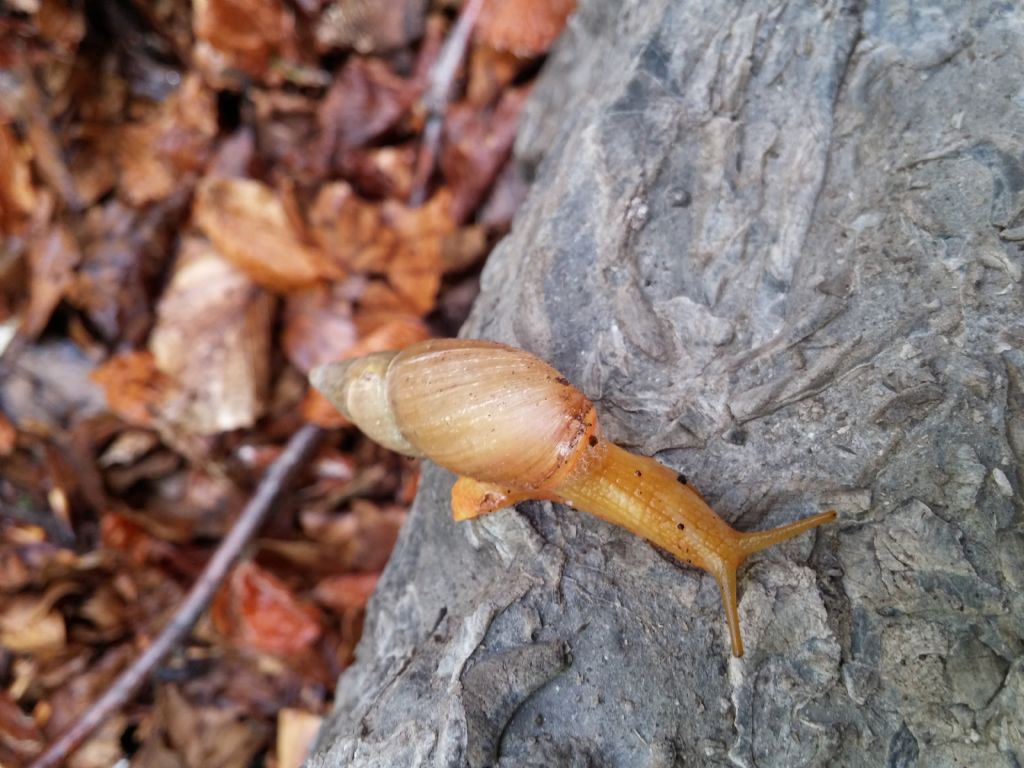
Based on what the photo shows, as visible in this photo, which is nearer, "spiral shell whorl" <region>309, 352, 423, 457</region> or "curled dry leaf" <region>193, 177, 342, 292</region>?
"spiral shell whorl" <region>309, 352, 423, 457</region>

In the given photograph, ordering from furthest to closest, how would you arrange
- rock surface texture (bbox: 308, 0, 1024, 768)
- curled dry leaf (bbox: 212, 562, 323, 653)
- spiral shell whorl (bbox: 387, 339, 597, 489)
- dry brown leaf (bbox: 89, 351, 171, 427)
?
dry brown leaf (bbox: 89, 351, 171, 427) → curled dry leaf (bbox: 212, 562, 323, 653) → spiral shell whorl (bbox: 387, 339, 597, 489) → rock surface texture (bbox: 308, 0, 1024, 768)

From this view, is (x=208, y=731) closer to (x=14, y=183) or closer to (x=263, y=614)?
(x=263, y=614)

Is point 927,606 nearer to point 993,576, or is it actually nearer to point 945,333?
point 993,576

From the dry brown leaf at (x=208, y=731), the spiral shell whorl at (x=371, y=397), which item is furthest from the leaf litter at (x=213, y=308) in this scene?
the spiral shell whorl at (x=371, y=397)

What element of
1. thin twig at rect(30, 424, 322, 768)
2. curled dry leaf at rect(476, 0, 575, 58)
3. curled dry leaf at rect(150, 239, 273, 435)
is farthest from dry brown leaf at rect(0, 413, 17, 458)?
curled dry leaf at rect(476, 0, 575, 58)

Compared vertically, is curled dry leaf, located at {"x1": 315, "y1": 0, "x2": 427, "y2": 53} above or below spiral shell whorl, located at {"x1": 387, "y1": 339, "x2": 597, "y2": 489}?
above

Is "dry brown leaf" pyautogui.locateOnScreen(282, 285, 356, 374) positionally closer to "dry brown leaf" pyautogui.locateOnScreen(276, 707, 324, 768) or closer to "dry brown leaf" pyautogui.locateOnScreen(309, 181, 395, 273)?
"dry brown leaf" pyautogui.locateOnScreen(309, 181, 395, 273)
